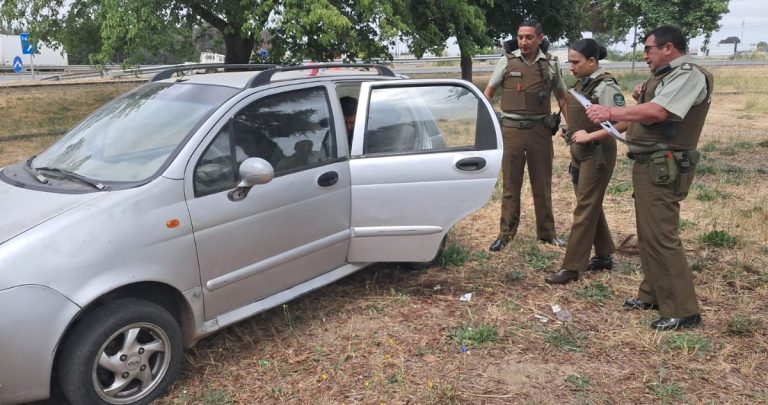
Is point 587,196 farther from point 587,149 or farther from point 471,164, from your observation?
point 471,164

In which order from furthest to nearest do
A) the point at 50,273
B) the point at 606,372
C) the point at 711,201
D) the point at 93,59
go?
the point at 93,59
the point at 711,201
the point at 606,372
the point at 50,273

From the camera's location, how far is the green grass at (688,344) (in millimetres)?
3604

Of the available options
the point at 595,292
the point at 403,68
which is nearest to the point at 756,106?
the point at 595,292

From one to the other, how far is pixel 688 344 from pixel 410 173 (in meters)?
1.93

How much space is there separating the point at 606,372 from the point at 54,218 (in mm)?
2840

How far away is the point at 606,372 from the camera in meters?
3.41

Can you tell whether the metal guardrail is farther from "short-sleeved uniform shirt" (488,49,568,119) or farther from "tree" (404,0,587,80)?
"short-sleeved uniform shirt" (488,49,568,119)

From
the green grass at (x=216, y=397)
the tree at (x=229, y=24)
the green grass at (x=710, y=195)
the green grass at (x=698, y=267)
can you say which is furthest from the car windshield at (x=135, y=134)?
the tree at (x=229, y=24)

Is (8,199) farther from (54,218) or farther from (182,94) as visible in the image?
(182,94)

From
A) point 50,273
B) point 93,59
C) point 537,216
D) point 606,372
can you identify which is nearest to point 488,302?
point 606,372

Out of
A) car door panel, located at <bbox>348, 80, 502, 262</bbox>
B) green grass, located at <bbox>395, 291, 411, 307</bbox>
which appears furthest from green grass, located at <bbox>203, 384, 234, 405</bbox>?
green grass, located at <bbox>395, 291, 411, 307</bbox>

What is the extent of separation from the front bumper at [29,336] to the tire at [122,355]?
109 millimetres

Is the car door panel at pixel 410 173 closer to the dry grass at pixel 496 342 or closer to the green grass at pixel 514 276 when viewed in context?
the dry grass at pixel 496 342

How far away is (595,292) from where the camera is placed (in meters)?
4.48
